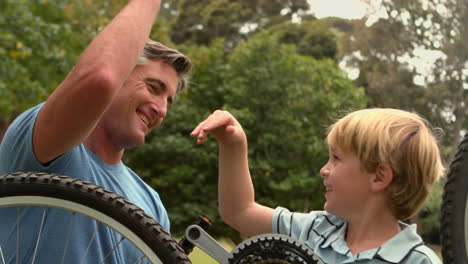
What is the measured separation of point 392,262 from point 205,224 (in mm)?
453

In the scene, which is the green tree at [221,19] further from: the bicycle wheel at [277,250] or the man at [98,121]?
the bicycle wheel at [277,250]

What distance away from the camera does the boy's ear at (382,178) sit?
1879 mm

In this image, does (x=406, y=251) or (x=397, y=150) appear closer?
(x=406, y=251)

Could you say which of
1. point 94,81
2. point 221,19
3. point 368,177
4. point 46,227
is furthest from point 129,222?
point 221,19

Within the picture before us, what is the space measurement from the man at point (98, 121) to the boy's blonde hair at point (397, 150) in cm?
58

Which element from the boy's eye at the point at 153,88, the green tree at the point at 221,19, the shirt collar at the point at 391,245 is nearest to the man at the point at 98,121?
the boy's eye at the point at 153,88

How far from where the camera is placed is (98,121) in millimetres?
1955

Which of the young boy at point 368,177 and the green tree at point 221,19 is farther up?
the young boy at point 368,177

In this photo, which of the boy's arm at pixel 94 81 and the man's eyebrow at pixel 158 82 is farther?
the man's eyebrow at pixel 158 82

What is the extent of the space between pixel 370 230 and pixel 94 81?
803 mm

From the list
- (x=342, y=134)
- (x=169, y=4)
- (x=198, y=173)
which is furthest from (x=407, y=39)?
(x=342, y=134)

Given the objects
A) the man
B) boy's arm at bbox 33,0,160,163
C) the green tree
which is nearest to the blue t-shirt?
the man

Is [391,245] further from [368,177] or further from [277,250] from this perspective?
[277,250]

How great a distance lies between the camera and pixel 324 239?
6.15ft
